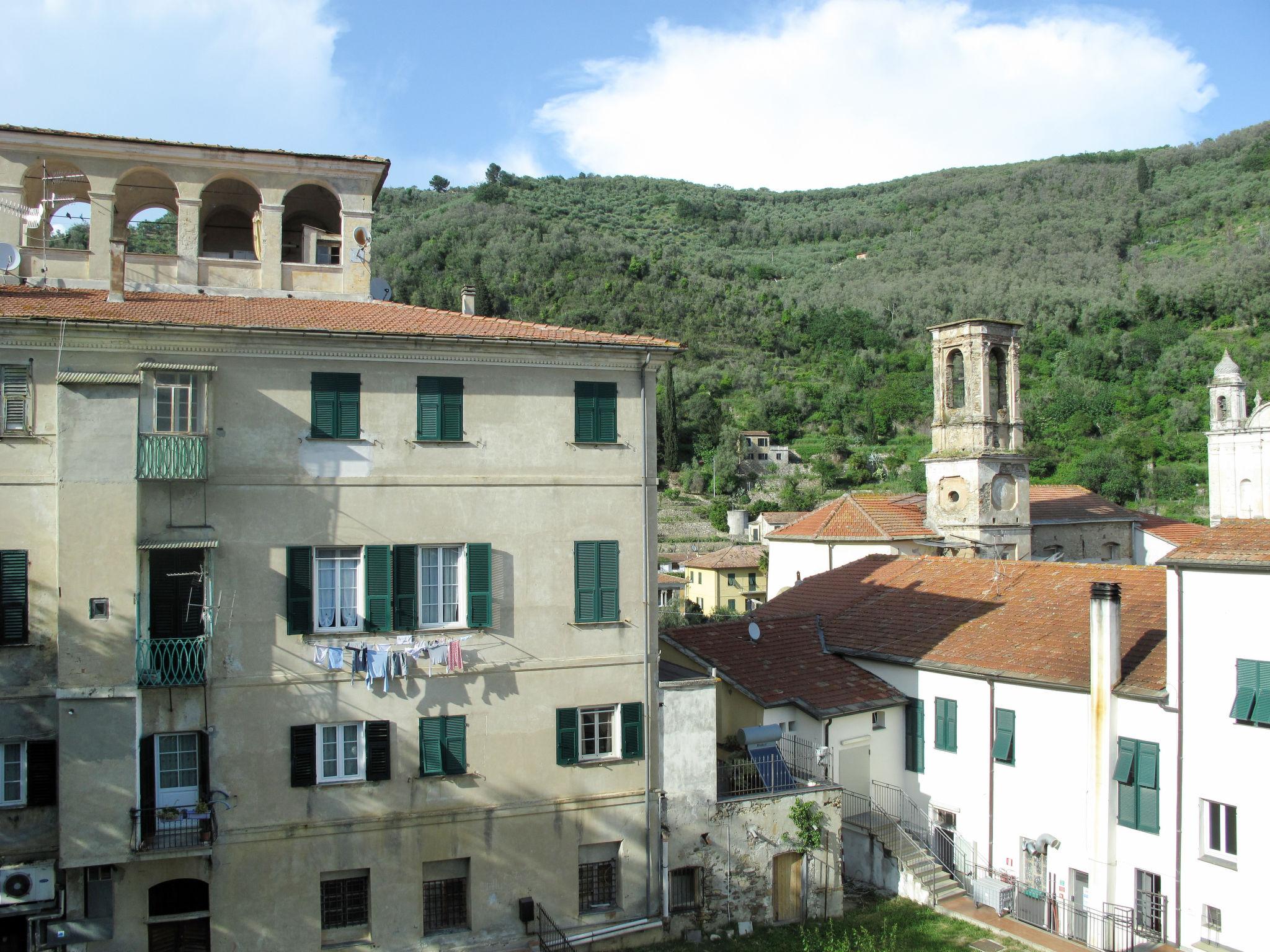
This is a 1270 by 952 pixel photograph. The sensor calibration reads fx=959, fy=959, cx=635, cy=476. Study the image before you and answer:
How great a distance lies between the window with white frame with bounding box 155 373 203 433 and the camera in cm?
1571

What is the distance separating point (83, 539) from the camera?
48.6 feet

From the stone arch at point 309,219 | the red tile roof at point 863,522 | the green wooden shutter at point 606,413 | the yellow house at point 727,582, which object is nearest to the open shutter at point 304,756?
the green wooden shutter at point 606,413

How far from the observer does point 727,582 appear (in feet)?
212

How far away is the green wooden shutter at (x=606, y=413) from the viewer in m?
18.3

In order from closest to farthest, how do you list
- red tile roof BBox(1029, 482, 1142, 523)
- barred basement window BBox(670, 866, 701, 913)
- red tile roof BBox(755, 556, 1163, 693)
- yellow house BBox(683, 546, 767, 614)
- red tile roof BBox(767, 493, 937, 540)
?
barred basement window BBox(670, 866, 701, 913)
red tile roof BBox(755, 556, 1163, 693)
red tile roof BBox(767, 493, 937, 540)
red tile roof BBox(1029, 482, 1142, 523)
yellow house BBox(683, 546, 767, 614)

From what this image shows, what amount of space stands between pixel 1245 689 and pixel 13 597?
21333mm

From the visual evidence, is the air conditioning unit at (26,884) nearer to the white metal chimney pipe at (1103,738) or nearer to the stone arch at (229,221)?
the stone arch at (229,221)

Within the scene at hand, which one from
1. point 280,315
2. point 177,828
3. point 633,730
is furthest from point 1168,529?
point 177,828

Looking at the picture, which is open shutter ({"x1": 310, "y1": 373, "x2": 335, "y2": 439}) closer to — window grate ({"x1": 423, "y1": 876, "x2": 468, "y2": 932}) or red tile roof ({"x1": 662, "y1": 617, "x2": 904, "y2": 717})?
window grate ({"x1": 423, "y1": 876, "x2": 468, "y2": 932})

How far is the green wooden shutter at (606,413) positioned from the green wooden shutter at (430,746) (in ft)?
19.5

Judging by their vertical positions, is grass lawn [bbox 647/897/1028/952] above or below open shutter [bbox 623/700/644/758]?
below

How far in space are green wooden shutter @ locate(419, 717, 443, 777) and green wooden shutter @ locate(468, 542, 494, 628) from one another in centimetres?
180

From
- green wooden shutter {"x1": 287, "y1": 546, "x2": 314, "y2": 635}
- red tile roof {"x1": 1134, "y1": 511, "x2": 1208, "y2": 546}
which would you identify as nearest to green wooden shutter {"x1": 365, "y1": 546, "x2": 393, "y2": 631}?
green wooden shutter {"x1": 287, "y1": 546, "x2": 314, "y2": 635}

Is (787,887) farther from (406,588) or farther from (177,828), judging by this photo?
(177,828)
